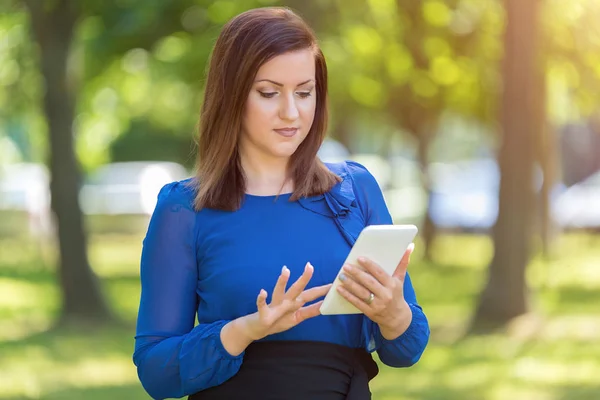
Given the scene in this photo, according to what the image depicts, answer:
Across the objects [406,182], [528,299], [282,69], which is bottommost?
[406,182]

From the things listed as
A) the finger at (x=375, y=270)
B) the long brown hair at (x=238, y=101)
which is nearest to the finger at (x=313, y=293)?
the finger at (x=375, y=270)

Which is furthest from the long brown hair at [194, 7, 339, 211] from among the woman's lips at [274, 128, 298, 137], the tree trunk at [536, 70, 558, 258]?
the tree trunk at [536, 70, 558, 258]

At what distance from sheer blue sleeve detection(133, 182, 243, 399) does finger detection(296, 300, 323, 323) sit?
23cm

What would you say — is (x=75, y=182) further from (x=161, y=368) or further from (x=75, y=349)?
(x=161, y=368)

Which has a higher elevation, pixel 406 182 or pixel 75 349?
pixel 75 349

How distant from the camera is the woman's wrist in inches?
107

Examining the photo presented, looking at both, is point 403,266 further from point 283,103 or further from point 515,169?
point 515,169

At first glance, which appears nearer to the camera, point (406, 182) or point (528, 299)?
point (528, 299)

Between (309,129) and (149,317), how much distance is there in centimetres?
66

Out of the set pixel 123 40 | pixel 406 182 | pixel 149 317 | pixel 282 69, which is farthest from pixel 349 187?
pixel 406 182

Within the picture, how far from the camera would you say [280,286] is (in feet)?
8.59

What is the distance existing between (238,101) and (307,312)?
0.62 m

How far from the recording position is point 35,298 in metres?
19.1

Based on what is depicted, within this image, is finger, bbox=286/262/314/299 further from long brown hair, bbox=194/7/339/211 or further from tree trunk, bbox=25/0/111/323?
tree trunk, bbox=25/0/111/323
